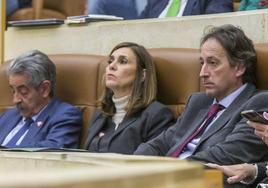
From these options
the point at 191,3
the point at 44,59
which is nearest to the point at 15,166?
the point at 44,59

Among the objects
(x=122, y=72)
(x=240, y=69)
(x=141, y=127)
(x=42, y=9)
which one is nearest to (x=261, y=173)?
(x=240, y=69)

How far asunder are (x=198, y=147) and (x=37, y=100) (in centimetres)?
118

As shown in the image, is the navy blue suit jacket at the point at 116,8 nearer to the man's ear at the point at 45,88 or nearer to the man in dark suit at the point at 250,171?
the man's ear at the point at 45,88

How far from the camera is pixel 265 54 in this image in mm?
2451

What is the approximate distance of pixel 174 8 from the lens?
349 centimetres

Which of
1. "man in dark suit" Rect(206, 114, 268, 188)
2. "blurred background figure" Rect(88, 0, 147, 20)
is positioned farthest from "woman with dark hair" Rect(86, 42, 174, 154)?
"blurred background figure" Rect(88, 0, 147, 20)

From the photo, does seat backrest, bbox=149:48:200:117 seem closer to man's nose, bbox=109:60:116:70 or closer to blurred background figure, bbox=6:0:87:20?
man's nose, bbox=109:60:116:70

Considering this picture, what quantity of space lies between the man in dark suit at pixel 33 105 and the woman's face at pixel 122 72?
304 mm

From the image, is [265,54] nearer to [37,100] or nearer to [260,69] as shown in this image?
[260,69]

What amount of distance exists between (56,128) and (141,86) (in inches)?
19.7

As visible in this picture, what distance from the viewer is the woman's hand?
6.57 feet

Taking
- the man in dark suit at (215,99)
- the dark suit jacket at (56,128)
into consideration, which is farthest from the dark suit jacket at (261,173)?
the dark suit jacket at (56,128)

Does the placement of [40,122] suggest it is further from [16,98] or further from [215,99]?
[215,99]

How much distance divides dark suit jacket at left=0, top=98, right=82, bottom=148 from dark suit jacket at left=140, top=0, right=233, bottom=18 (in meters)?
0.79
